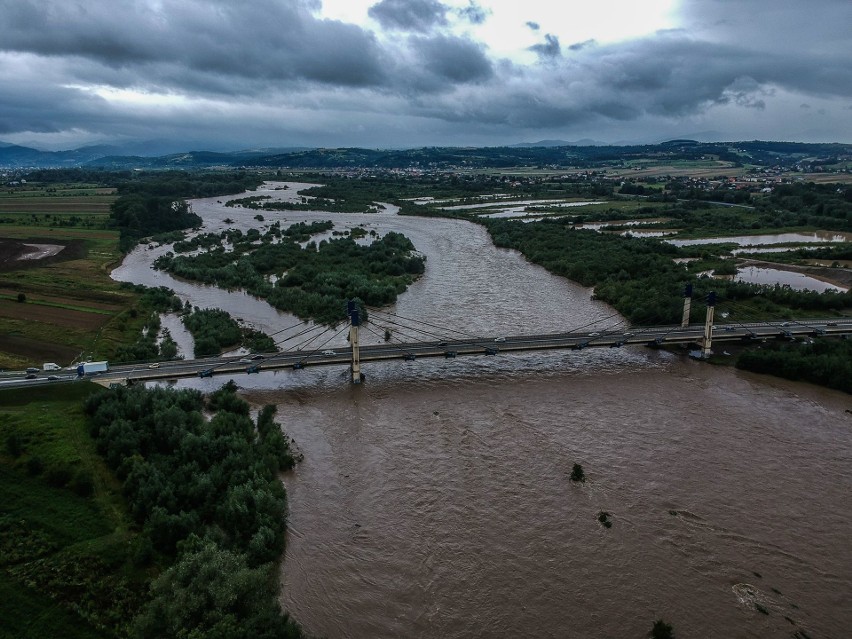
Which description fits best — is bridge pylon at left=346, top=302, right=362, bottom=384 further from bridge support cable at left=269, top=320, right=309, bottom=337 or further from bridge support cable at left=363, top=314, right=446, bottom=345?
bridge support cable at left=269, top=320, right=309, bottom=337

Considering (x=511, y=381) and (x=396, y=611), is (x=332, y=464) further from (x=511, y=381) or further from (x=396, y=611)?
(x=511, y=381)

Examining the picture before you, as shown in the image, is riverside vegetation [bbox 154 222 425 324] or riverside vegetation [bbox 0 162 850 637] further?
riverside vegetation [bbox 154 222 425 324]

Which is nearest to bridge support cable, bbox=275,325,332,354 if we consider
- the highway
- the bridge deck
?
the highway

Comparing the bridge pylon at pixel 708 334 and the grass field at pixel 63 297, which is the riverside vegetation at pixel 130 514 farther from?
the bridge pylon at pixel 708 334

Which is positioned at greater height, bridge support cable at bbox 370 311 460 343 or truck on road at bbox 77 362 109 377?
truck on road at bbox 77 362 109 377

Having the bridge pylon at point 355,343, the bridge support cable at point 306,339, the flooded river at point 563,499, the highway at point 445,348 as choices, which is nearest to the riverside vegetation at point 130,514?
the highway at point 445,348

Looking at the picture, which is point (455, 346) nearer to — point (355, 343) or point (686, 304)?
point (355, 343)
